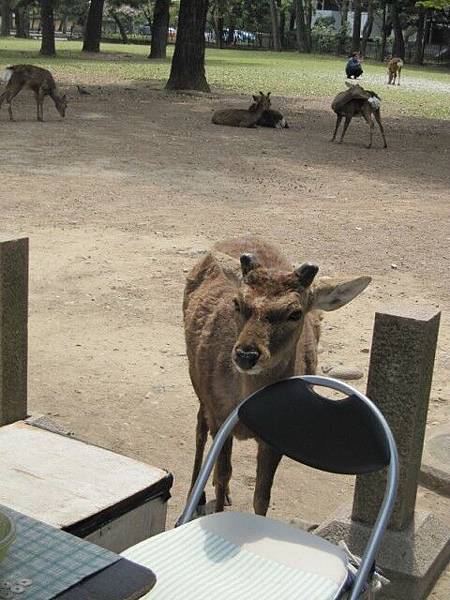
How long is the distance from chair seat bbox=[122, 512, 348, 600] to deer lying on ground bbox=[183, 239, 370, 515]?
0.67m

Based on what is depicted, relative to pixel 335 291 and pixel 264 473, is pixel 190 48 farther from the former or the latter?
pixel 264 473

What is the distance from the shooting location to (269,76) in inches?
1426

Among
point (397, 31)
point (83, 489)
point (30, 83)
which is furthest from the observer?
point (397, 31)

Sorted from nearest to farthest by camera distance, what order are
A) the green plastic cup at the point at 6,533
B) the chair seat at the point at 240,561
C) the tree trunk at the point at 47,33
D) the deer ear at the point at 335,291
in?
1. the green plastic cup at the point at 6,533
2. the chair seat at the point at 240,561
3. the deer ear at the point at 335,291
4. the tree trunk at the point at 47,33

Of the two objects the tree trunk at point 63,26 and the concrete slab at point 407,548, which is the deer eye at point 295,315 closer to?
the concrete slab at point 407,548

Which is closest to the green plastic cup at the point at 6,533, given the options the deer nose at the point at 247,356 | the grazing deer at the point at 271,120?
the deer nose at the point at 247,356

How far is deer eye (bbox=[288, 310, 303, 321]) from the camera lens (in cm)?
362

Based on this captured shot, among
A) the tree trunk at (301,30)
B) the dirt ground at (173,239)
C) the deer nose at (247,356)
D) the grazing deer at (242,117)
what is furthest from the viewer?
the tree trunk at (301,30)

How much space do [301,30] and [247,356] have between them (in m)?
65.0

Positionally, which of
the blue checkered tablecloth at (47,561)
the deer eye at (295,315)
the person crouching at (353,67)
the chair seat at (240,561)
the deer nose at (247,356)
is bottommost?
the chair seat at (240,561)

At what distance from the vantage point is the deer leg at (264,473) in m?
3.95

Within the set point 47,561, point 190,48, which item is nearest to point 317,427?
point 47,561

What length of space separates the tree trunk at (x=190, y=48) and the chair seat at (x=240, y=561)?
893 inches

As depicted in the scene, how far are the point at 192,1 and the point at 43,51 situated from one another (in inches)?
767
